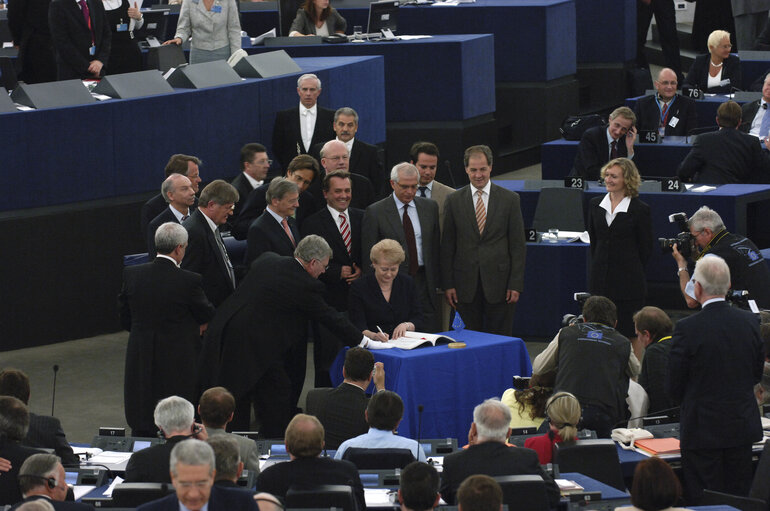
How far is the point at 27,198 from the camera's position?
10469 millimetres

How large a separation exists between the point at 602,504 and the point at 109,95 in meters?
6.18

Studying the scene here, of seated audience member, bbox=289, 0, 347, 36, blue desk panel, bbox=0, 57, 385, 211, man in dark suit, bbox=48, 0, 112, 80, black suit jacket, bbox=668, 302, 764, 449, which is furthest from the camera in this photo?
seated audience member, bbox=289, 0, 347, 36

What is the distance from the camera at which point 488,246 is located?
9547 millimetres

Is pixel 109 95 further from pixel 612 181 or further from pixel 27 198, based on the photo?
pixel 612 181

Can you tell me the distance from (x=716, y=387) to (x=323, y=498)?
220 centimetres

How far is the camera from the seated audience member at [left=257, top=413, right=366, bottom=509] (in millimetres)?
6031

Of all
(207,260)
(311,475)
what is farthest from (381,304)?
(311,475)

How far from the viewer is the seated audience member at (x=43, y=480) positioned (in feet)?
18.7

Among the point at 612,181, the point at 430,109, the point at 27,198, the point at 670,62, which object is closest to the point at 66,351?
the point at 27,198

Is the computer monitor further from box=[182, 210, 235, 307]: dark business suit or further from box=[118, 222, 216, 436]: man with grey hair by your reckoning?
box=[118, 222, 216, 436]: man with grey hair

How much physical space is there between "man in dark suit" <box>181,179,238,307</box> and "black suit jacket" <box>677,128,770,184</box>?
4743 mm

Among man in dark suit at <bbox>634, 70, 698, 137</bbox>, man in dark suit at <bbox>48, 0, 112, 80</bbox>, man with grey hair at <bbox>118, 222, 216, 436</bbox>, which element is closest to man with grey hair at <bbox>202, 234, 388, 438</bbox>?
man with grey hair at <bbox>118, 222, 216, 436</bbox>

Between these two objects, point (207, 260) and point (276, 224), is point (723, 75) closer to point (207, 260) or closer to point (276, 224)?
point (276, 224)

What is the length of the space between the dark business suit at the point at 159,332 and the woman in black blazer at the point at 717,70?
7.51 meters
